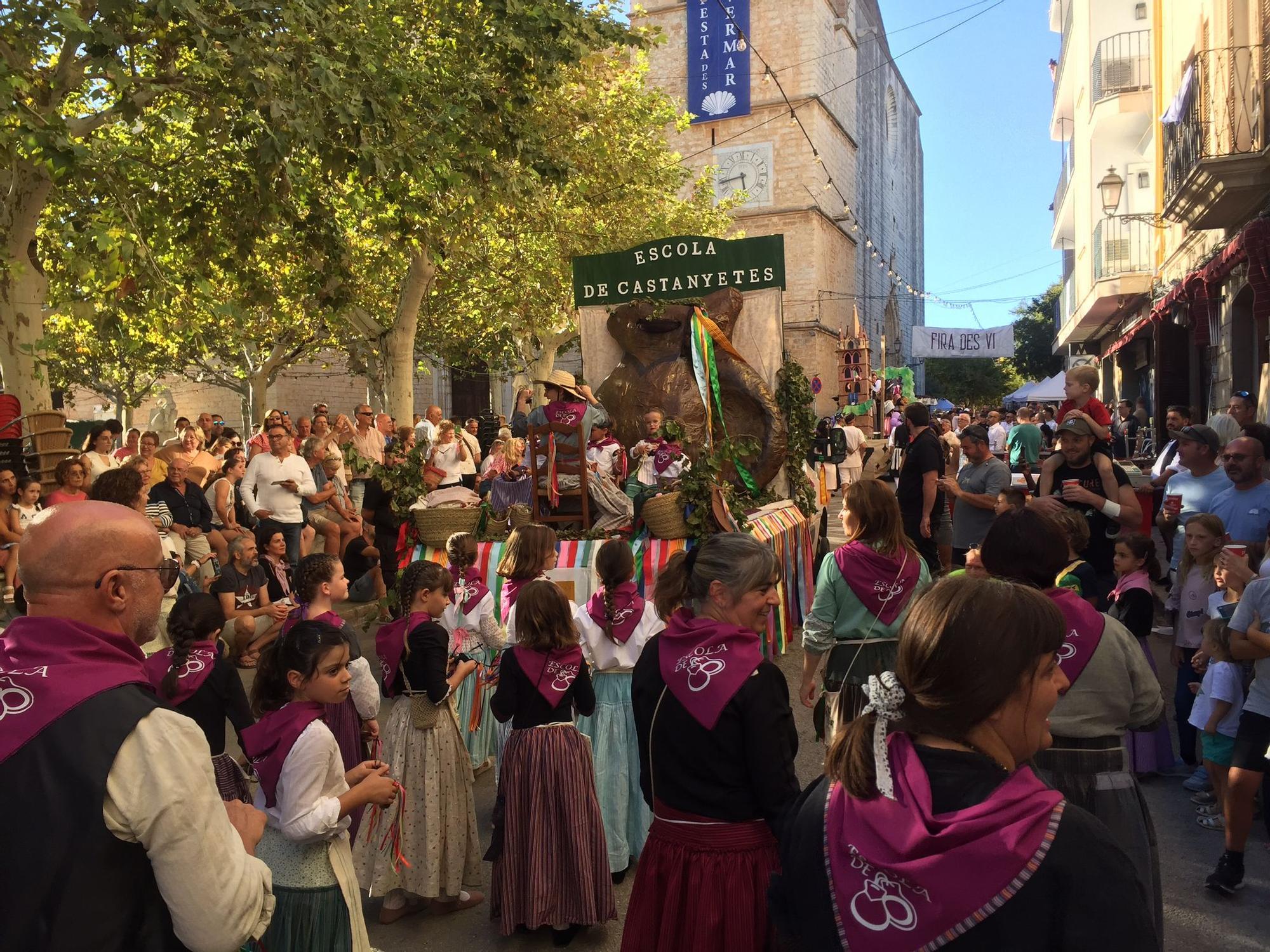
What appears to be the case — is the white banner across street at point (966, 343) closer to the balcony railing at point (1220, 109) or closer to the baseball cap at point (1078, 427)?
the balcony railing at point (1220, 109)

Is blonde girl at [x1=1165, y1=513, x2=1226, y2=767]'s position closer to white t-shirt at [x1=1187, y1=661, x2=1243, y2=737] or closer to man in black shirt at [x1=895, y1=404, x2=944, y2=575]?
white t-shirt at [x1=1187, y1=661, x2=1243, y2=737]

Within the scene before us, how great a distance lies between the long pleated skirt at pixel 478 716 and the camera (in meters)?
6.12

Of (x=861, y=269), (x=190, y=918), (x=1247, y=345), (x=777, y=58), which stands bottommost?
(x=190, y=918)

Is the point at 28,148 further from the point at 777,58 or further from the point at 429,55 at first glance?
the point at 777,58

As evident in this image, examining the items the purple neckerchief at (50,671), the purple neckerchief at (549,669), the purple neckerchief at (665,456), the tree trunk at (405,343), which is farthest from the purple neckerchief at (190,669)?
the tree trunk at (405,343)

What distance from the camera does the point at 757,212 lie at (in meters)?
46.0

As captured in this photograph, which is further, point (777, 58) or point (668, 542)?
point (777, 58)

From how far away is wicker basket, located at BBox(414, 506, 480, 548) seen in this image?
25.0ft

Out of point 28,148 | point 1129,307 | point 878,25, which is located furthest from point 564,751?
point 878,25

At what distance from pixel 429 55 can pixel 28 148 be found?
538cm

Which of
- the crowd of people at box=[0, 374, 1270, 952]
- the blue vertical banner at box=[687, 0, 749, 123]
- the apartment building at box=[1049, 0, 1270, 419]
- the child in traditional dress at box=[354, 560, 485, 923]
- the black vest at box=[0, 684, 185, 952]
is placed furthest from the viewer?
the blue vertical banner at box=[687, 0, 749, 123]

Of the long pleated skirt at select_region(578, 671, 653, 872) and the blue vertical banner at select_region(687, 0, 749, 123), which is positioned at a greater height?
the blue vertical banner at select_region(687, 0, 749, 123)

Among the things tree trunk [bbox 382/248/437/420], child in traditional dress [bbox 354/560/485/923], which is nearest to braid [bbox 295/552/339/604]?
child in traditional dress [bbox 354/560/485/923]

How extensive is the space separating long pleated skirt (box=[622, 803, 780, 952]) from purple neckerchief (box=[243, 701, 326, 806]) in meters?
1.12
